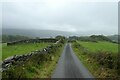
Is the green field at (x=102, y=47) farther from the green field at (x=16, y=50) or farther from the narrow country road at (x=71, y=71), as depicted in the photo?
the narrow country road at (x=71, y=71)

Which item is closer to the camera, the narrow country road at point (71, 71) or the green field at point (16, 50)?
the narrow country road at point (71, 71)

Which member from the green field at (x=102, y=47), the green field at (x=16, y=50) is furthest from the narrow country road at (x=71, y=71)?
the green field at (x=102, y=47)

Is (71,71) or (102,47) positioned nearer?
(71,71)

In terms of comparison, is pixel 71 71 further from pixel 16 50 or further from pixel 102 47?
pixel 102 47

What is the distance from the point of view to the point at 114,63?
2320cm

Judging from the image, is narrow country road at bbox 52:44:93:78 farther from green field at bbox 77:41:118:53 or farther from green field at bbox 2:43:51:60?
green field at bbox 77:41:118:53

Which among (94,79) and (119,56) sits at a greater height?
(119,56)

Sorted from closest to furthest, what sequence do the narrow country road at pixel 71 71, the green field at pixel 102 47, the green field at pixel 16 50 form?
the narrow country road at pixel 71 71
the green field at pixel 16 50
the green field at pixel 102 47

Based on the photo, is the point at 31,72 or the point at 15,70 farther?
the point at 31,72

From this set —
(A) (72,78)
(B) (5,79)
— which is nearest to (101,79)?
(A) (72,78)

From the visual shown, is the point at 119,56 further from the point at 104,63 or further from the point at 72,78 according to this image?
the point at 72,78

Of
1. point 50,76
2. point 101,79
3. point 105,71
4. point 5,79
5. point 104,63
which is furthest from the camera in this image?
point 104,63

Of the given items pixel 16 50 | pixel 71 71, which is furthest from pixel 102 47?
pixel 71 71

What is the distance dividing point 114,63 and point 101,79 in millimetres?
3981
